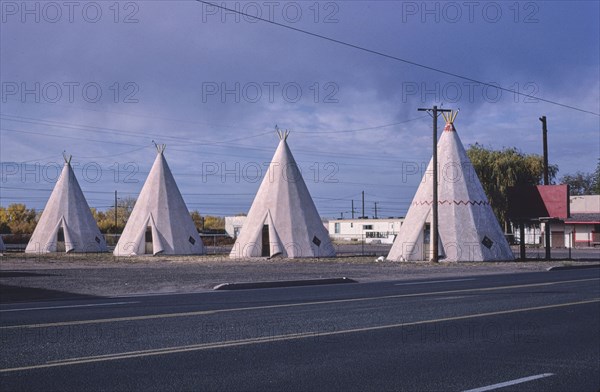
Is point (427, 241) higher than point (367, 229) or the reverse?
the reverse

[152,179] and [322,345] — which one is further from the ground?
[152,179]

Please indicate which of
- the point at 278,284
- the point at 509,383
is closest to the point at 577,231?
the point at 278,284

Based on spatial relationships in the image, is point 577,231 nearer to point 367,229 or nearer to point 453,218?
point 367,229

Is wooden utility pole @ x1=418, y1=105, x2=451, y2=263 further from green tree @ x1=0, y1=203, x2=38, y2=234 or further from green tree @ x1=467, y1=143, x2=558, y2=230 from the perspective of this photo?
green tree @ x1=0, y1=203, x2=38, y2=234

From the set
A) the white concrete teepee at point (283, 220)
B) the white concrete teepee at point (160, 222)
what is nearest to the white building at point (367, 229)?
the white concrete teepee at point (160, 222)

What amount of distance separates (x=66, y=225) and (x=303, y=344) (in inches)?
1589

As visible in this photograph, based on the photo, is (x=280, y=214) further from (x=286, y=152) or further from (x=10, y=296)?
(x=10, y=296)

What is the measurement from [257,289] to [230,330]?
8206 mm

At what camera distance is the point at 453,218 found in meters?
33.8

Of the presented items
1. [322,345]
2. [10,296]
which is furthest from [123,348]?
[10,296]

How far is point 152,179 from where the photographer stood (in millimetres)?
42906

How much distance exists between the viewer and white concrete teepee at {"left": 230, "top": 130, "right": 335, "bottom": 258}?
37219 mm

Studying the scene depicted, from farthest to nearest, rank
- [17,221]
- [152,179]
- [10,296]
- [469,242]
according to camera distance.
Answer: [17,221]
[152,179]
[469,242]
[10,296]

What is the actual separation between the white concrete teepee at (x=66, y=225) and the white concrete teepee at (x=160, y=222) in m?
4.35
